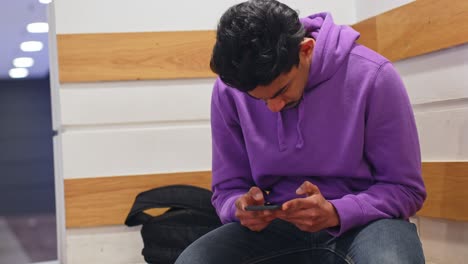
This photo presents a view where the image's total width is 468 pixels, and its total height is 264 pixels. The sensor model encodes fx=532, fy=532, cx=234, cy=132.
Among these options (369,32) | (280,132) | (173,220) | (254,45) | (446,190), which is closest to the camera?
(254,45)

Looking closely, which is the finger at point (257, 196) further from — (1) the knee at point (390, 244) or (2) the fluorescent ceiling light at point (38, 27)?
(2) the fluorescent ceiling light at point (38, 27)

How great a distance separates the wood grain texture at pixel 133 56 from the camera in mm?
1879

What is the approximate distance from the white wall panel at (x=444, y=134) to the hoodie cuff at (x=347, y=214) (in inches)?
21.2

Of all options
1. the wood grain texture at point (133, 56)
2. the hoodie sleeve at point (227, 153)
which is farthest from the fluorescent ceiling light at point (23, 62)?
the hoodie sleeve at point (227, 153)

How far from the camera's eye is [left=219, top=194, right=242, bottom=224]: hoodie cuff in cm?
121

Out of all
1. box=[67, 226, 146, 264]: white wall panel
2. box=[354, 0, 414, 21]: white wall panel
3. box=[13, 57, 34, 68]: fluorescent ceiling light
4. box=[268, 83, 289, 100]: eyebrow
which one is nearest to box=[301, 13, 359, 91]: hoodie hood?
box=[268, 83, 289, 100]: eyebrow

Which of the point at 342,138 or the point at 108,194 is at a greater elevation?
the point at 342,138

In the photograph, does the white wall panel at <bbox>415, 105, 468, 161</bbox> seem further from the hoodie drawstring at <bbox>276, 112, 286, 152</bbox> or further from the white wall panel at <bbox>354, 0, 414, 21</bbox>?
the hoodie drawstring at <bbox>276, 112, 286, 152</bbox>

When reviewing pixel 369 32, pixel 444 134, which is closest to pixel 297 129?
pixel 444 134

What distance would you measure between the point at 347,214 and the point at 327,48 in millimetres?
364

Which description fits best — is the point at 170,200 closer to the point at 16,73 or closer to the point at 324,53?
the point at 324,53

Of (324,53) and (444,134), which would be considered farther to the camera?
(444,134)

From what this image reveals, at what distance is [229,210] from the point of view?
122 cm

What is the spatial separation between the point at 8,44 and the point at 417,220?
1675 millimetres
